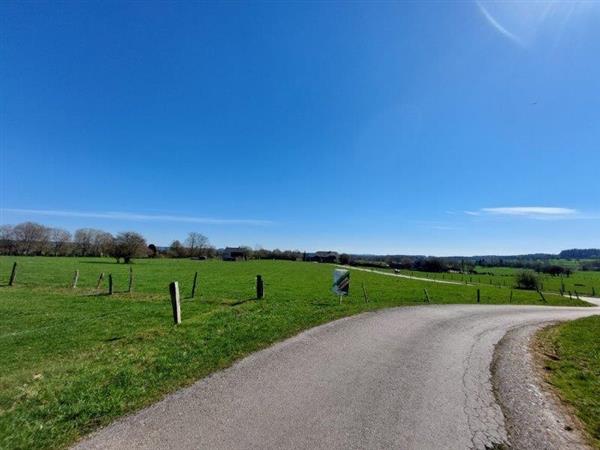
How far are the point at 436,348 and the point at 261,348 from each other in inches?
197

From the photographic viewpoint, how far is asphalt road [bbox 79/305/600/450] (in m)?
4.06

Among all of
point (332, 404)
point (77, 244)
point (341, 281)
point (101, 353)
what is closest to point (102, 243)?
point (77, 244)

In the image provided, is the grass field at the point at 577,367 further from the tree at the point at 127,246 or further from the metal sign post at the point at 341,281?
the tree at the point at 127,246

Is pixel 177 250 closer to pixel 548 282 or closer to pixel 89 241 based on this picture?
pixel 89 241

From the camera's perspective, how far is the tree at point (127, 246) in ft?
231

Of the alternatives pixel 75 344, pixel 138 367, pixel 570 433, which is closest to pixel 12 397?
pixel 138 367

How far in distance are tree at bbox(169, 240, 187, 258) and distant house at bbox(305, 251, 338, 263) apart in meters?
57.4

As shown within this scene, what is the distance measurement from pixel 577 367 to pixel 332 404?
24.4 feet

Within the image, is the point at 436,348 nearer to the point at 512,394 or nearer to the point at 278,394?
the point at 512,394

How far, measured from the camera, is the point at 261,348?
309 inches

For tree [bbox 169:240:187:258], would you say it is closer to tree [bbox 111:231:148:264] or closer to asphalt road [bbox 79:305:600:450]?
tree [bbox 111:231:148:264]

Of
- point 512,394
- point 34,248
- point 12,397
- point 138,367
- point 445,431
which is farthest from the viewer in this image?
point 34,248

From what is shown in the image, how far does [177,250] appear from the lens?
4776 inches

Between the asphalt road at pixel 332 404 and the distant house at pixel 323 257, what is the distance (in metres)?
133
